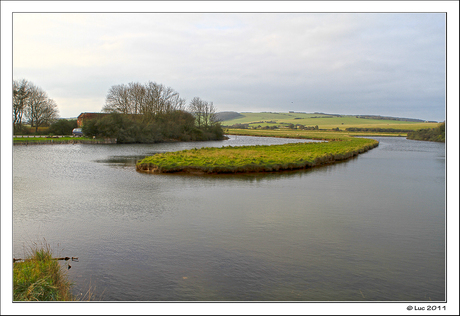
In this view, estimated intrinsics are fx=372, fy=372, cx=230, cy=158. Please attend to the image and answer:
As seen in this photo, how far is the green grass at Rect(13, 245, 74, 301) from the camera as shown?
4.92 metres

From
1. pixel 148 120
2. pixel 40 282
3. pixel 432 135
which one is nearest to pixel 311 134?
pixel 432 135

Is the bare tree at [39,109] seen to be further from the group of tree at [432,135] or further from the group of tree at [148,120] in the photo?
the group of tree at [432,135]

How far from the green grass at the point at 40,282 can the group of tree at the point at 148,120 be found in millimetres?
45367

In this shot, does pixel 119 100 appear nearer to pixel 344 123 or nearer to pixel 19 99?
pixel 19 99

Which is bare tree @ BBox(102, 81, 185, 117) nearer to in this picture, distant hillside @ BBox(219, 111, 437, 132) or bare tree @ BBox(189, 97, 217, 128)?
bare tree @ BBox(189, 97, 217, 128)

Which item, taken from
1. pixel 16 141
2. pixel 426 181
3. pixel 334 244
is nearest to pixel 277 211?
pixel 334 244

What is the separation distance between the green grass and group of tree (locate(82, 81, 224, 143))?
4537 cm

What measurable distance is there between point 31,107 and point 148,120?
15.6 metres

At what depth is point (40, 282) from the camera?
5129 mm

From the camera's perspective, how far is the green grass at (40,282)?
4.92 metres

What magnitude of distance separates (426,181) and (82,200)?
→ 600 inches

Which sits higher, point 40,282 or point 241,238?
point 40,282

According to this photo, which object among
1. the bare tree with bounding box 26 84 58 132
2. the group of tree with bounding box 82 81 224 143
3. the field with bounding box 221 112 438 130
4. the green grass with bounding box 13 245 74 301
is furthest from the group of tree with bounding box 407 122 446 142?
the green grass with bounding box 13 245 74 301

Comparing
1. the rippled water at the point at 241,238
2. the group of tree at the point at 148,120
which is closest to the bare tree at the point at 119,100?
the group of tree at the point at 148,120
